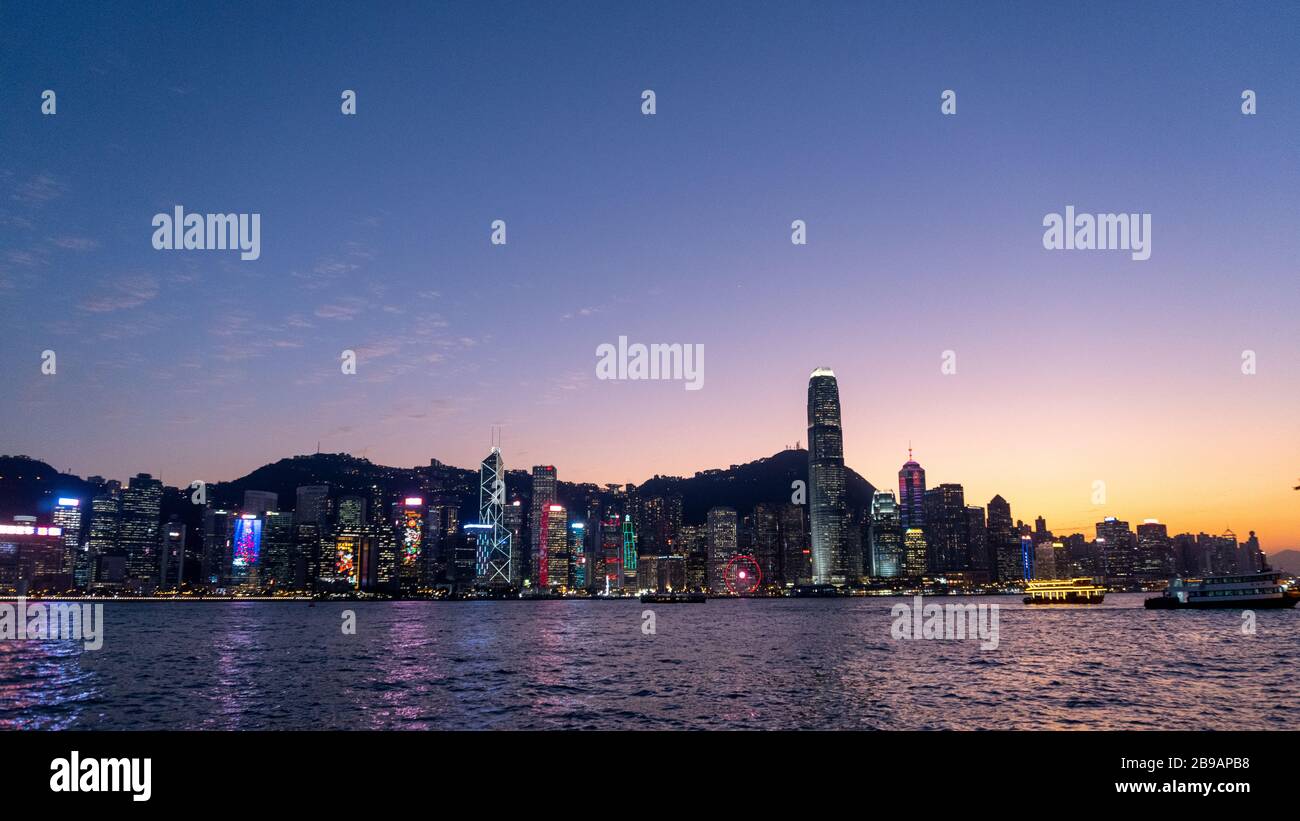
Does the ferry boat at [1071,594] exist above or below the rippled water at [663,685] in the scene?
below

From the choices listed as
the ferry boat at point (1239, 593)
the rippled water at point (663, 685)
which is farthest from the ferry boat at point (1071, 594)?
the rippled water at point (663, 685)

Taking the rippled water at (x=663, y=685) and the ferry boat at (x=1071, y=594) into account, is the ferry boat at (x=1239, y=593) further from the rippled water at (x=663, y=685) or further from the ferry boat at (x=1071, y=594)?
the rippled water at (x=663, y=685)

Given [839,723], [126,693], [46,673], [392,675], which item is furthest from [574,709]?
[46,673]

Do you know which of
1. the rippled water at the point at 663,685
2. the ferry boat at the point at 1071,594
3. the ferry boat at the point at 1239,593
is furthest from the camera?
the ferry boat at the point at 1071,594

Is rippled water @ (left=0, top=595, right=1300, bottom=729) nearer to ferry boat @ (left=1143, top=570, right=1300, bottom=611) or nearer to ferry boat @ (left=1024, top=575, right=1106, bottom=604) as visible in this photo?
ferry boat @ (left=1143, top=570, right=1300, bottom=611)

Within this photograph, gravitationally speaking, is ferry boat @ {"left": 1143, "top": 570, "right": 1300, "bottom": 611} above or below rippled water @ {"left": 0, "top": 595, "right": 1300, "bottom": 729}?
below

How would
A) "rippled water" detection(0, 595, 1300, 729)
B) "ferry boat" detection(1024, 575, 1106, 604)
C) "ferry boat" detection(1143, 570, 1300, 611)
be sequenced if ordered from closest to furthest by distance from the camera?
"rippled water" detection(0, 595, 1300, 729)
"ferry boat" detection(1143, 570, 1300, 611)
"ferry boat" detection(1024, 575, 1106, 604)

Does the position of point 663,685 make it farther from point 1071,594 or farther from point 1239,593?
point 1071,594

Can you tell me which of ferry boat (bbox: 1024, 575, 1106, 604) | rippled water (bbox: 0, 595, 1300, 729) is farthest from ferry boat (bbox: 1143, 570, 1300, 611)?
rippled water (bbox: 0, 595, 1300, 729)
